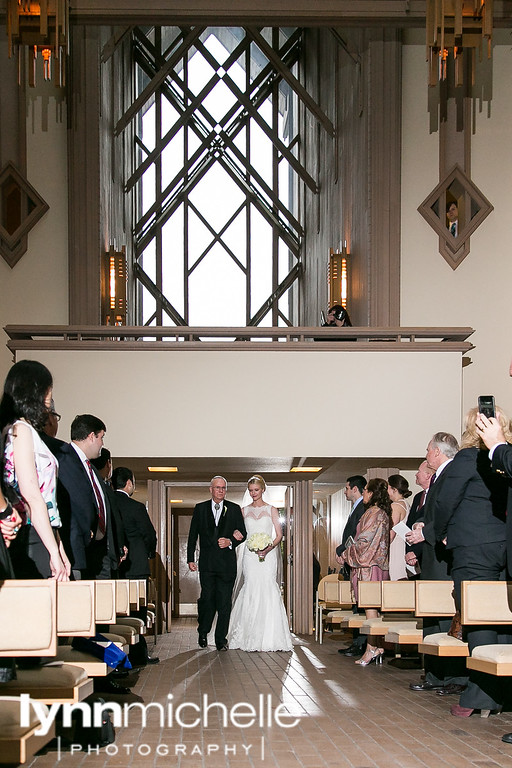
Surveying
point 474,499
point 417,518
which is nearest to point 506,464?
point 474,499

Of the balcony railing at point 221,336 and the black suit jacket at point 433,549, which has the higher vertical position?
the balcony railing at point 221,336

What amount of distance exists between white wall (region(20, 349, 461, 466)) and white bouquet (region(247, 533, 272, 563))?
87 cm

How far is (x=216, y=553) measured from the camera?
33.8 ft

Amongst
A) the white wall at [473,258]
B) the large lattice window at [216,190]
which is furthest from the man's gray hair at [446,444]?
the large lattice window at [216,190]

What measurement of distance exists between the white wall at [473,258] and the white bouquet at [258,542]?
3479mm

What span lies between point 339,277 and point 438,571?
28.5 ft

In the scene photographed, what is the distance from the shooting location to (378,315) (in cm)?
1264

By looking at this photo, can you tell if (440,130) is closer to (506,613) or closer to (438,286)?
(438,286)

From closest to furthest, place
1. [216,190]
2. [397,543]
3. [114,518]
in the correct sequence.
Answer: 1. [114,518]
2. [397,543]
3. [216,190]

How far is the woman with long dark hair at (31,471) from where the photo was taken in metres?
3.98

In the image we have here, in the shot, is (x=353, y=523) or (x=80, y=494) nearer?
(x=80, y=494)

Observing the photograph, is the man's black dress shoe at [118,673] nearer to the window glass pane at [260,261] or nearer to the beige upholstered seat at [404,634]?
the beige upholstered seat at [404,634]

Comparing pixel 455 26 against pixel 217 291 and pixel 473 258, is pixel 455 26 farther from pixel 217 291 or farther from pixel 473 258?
pixel 217 291

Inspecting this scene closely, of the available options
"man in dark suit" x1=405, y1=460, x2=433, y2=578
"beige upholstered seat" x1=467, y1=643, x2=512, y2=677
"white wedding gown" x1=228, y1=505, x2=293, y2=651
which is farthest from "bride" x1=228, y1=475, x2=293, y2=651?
"beige upholstered seat" x1=467, y1=643, x2=512, y2=677
